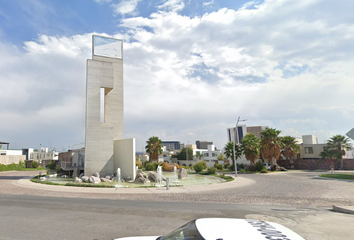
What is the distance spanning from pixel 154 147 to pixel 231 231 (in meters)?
47.5

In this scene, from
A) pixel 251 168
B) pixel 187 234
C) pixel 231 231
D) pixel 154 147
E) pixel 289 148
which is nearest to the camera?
pixel 231 231

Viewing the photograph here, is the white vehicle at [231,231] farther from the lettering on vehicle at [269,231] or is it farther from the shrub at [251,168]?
the shrub at [251,168]

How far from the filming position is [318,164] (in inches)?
1832

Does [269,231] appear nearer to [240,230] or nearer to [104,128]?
[240,230]

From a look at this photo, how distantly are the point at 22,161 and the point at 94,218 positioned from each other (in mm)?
57904

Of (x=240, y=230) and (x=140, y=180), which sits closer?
(x=240, y=230)

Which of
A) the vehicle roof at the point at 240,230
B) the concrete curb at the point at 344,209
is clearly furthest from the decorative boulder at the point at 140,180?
the vehicle roof at the point at 240,230

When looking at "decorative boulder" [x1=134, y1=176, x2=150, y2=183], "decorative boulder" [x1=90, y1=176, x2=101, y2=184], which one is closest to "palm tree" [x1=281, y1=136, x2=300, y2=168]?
"decorative boulder" [x1=134, y1=176, x2=150, y2=183]

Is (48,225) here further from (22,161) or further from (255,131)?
(255,131)

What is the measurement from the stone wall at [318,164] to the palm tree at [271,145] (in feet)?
27.9

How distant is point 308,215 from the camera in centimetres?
998

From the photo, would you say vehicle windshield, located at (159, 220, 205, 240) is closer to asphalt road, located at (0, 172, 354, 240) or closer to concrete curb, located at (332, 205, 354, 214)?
asphalt road, located at (0, 172, 354, 240)

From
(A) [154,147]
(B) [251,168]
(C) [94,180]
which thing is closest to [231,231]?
(C) [94,180]

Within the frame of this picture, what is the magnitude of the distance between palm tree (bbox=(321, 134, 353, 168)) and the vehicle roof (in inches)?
1953
